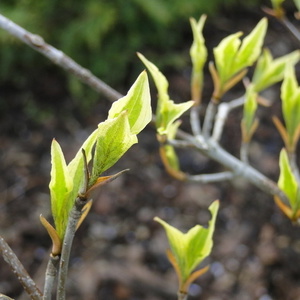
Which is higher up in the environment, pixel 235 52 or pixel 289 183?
pixel 235 52

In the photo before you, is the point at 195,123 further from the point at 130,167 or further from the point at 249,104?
the point at 130,167

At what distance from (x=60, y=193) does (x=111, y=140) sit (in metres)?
0.10

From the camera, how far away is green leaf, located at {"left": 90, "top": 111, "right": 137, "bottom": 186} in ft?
1.46

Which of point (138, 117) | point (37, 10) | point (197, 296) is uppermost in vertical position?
point (37, 10)

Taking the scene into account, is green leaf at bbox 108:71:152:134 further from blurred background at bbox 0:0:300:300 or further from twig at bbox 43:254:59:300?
blurred background at bbox 0:0:300:300

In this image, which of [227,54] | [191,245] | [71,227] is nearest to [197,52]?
[227,54]

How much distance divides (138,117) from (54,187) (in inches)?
4.3

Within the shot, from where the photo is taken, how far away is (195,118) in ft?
3.22

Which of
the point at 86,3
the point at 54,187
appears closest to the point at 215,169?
the point at 86,3

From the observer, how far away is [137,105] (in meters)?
0.50

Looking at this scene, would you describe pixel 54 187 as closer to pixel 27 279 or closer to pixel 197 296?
pixel 27 279

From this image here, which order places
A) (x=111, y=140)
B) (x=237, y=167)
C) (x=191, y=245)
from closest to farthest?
(x=111, y=140) → (x=191, y=245) → (x=237, y=167)

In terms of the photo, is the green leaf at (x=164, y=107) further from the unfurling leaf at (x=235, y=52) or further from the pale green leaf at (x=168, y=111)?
the unfurling leaf at (x=235, y=52)

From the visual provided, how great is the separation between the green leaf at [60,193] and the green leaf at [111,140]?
0.06 meters
